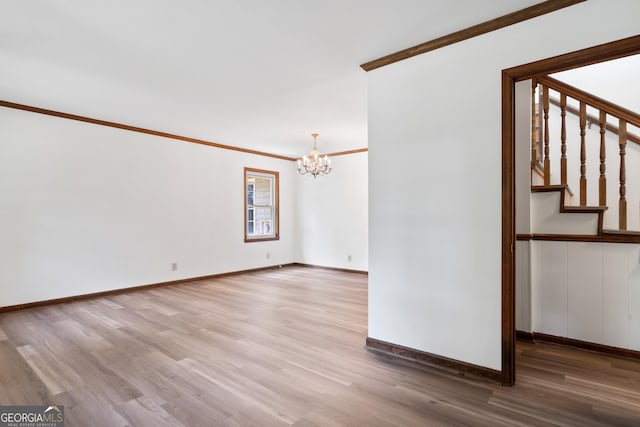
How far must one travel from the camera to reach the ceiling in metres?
2.21

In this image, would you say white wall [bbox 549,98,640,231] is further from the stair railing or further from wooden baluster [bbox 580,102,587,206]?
wooden baluster [bbox 580,102,587,206]

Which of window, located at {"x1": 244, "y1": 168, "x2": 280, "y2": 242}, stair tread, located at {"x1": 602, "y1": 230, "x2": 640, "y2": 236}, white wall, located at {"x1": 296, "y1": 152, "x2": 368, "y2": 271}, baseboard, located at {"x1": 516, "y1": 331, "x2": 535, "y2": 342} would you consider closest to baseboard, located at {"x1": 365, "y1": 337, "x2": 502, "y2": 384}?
baseboard, located at {"x1": 516, "y1": 331, "x2": 535, "y2": 342}

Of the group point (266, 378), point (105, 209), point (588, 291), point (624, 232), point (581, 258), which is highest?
point (105, 209)

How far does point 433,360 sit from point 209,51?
3.07 m

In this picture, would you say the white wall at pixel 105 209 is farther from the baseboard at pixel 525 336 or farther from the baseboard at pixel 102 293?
the baseboard at pixel 525 336

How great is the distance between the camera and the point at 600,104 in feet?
9.59

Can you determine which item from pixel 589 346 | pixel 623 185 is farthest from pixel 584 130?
pixel 589 346

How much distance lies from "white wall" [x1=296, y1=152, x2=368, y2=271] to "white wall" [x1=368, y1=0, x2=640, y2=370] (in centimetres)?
384

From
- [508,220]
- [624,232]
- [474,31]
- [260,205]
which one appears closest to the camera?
[508,220]

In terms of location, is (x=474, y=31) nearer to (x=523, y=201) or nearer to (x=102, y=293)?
(x=523, y=201)

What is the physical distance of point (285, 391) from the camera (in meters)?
2.22

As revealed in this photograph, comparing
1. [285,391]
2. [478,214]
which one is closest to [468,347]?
[478,214]

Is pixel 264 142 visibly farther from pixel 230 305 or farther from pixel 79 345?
pixel 79 345

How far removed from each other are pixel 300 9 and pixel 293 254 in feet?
20.2
